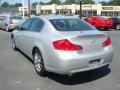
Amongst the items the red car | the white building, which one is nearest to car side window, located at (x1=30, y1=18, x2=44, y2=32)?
the red car

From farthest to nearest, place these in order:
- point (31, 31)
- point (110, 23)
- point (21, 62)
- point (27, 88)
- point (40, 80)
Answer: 1. point (110, 23)
2. point (21, 62)
3. point (31, 31)
4. point (40, 80)
5. point (27, 88)

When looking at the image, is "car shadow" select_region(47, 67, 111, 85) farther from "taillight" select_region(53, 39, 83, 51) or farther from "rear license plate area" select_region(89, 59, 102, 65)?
"taillight" select_region(53, 39, 83, 51)

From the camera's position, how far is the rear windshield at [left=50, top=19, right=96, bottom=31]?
7.03 m

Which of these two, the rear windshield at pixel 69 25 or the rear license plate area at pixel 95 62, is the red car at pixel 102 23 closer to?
the rear windshield at pixel 69 25

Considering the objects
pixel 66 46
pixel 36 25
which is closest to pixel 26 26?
pixel 36 25

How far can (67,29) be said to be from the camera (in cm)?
701

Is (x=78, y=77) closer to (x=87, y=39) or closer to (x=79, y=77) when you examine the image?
(x=79, y=77)

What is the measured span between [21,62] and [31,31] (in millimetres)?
1272

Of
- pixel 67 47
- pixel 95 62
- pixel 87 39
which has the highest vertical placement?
pixel 87 39

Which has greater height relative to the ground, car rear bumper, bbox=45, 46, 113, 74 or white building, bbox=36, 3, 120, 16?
white building, bbox=36, 3, 120, 16

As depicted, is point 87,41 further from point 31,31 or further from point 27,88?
point 31,31

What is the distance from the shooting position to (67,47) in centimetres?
620

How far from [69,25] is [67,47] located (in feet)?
4.01

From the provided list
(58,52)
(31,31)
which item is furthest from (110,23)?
(58,52)
